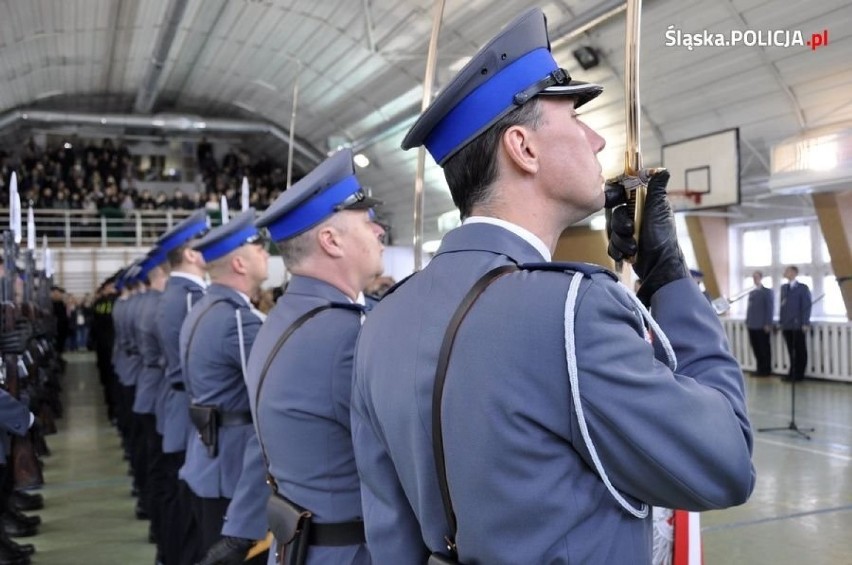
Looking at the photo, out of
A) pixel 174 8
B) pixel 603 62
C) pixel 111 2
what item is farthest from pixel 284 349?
pixel 111 2

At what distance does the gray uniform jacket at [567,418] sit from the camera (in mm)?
875

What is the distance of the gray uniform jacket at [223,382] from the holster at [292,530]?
2.86ft

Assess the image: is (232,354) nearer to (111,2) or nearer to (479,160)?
(479,160)

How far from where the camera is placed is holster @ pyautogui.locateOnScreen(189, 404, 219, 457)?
2.57 meters

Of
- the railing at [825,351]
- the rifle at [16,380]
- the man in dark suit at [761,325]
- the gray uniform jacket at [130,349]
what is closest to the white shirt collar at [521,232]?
the rifle at [16,380]

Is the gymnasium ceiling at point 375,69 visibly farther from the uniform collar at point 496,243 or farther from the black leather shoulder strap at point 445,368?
the black leather shoulder strap at point 445,368

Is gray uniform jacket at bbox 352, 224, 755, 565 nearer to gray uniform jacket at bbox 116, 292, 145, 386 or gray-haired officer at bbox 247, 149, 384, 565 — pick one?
gray-haired officer at bbox 247, 149, 384, 565

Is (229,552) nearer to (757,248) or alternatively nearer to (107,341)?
(107,341)

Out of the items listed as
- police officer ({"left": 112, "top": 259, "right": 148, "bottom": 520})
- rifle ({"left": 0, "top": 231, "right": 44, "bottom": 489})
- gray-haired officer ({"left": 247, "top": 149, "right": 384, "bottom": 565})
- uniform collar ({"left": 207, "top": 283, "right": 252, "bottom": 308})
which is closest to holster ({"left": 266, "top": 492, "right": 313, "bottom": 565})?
gray-haired officer ({"left": 247, "top": 149, "right": 384, "bottom": 565})

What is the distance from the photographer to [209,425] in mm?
2580

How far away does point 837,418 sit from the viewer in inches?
291

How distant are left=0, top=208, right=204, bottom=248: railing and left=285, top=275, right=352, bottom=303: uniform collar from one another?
52.8ft

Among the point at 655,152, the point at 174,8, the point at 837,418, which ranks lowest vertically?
the point at 837,418

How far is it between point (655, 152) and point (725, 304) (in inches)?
381
